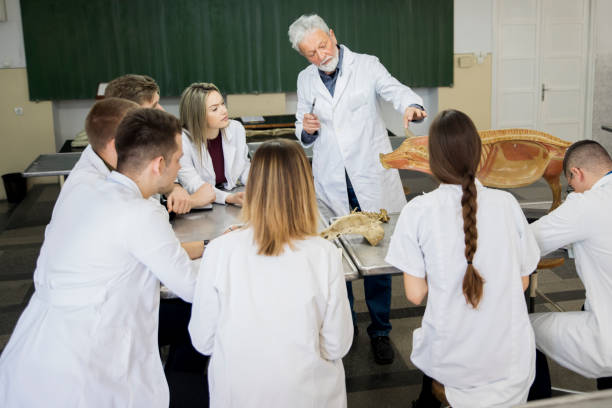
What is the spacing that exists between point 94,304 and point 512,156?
1.52 meters

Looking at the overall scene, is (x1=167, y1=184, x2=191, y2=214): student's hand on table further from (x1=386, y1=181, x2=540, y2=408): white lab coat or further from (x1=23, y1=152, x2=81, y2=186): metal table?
(x1=23, y1=152, x2=81, y2=186): metal table

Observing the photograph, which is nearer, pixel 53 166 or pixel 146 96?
pixel 146 96

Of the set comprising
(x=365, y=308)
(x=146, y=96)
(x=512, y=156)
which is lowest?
(x=365, y=308)

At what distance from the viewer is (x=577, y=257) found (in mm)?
1796

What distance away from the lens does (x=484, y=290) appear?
159 centimetres

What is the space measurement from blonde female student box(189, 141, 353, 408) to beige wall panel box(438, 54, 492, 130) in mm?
5702

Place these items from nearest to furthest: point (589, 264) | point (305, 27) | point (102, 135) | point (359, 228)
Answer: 1. point (589, 264)
2. point (102, 135)
3. point (359, 228)
4. point (305, 27)

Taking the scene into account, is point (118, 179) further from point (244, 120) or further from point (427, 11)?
point (427, 11)

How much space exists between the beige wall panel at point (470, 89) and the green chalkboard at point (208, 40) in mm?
197

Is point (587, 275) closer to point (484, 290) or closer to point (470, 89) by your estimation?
point (484, 290)

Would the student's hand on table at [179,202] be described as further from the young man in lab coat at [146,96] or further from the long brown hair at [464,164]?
the long brown hair at [464,164]

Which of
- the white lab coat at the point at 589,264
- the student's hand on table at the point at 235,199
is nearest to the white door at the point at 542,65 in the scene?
the student's hand on table at the point at 235,199

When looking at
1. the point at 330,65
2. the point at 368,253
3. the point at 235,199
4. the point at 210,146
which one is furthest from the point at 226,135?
the point at 368,253

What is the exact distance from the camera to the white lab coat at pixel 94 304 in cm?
149
